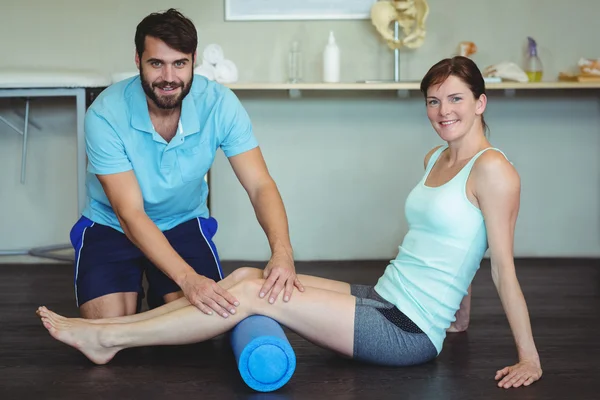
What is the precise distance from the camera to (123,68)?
3875 mm

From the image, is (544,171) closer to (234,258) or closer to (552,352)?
(234,258)

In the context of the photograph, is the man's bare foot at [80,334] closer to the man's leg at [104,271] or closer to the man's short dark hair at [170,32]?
the man's leg at [104,271]

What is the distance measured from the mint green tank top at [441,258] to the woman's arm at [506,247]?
53 millimetres

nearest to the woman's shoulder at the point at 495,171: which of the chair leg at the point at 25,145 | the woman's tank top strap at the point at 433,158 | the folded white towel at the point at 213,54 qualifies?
the woman's tank top strap at the point at 433,158

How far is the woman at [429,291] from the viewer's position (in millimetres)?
1952

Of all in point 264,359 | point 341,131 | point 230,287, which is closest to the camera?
point 264,359

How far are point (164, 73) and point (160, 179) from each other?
1.06 feet

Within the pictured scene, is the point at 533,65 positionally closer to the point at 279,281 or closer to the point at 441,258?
the point at 441,258

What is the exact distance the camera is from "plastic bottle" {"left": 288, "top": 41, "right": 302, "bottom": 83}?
3814 millimetres

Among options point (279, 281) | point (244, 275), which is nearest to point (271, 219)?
point (244, 275)

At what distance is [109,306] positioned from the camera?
7.90ft

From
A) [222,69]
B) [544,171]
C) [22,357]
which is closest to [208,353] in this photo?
[22,357]

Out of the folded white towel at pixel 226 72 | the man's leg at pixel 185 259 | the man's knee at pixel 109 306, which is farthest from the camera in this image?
the folded white towel at pixel 226 72

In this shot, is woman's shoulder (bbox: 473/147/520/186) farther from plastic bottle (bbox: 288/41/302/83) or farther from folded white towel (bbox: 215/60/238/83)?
plastic bottle (bbox: 288/41/302/83)
